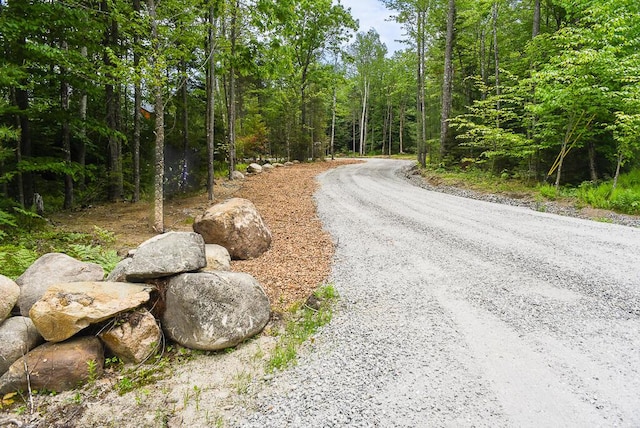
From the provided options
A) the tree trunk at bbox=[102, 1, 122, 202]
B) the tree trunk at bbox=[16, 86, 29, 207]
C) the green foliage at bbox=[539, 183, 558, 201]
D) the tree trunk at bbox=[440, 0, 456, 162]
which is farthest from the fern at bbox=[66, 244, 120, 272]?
the tree trunk at bbox=[440, 0, 456, 162]

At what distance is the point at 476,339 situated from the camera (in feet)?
9.91

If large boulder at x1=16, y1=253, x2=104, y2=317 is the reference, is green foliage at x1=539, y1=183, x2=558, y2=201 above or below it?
above

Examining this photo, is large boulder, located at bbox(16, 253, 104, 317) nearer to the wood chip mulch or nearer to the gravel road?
the wood chip mulch

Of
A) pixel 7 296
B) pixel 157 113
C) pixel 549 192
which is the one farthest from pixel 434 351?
pixel 549 192

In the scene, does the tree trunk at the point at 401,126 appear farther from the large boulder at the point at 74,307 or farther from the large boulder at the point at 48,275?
the large boulder at the point at 74,307

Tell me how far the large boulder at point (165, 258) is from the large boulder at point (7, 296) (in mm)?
967

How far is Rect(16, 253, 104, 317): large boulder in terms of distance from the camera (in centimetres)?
326

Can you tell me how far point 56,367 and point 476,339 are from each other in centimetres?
376

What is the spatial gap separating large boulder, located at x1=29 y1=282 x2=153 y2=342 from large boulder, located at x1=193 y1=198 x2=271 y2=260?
2.32 meters

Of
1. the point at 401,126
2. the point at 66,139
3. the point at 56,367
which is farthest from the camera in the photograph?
the point at 401,126

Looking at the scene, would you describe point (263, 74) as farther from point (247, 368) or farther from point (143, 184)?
point (247, 368)

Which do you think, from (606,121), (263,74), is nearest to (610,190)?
(606,121)

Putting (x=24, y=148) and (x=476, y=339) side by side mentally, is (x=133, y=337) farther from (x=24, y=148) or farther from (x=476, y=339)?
(x=24, y=148)

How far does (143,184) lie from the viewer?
1095cm
